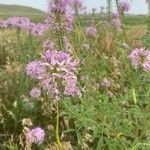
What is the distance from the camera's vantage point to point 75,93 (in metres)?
3.08

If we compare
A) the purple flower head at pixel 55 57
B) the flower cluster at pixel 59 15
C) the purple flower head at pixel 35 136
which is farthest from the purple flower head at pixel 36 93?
the purple flower head at pixel 55 57

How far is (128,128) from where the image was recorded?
10.7 ft

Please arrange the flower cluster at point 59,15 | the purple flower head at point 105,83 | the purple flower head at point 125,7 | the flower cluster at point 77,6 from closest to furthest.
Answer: the flower cluster at point 59,15 → the flower cluster at point 77,6 → the purple flower head at point 125,7 → the purple flower head at point 105,83

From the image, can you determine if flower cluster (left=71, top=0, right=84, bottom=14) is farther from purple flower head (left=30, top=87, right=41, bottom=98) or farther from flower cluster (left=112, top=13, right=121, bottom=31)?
purple flower head (left=30, top=87, right=41, bottom=98)

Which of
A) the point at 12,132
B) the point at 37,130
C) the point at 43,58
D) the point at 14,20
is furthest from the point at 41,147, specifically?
the point at 14,20

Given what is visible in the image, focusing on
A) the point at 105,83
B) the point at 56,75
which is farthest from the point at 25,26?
the point at 56,75

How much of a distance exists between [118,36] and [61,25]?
3.62 ft

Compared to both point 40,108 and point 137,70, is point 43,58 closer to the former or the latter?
point 137,70

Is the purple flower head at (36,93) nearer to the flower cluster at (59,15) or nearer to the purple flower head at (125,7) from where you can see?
the purple flower head at (125,7)

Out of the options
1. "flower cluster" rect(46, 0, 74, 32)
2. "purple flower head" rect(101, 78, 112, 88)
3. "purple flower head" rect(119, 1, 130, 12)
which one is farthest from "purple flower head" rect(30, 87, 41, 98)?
"flower cluster" rect(46, 0, 74, 32)

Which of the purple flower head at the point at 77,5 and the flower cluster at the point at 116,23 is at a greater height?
the purple flower head at the point at 77,5

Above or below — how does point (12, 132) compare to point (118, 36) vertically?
below

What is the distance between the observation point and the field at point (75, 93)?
277 centimetres

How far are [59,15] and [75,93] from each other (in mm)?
561
